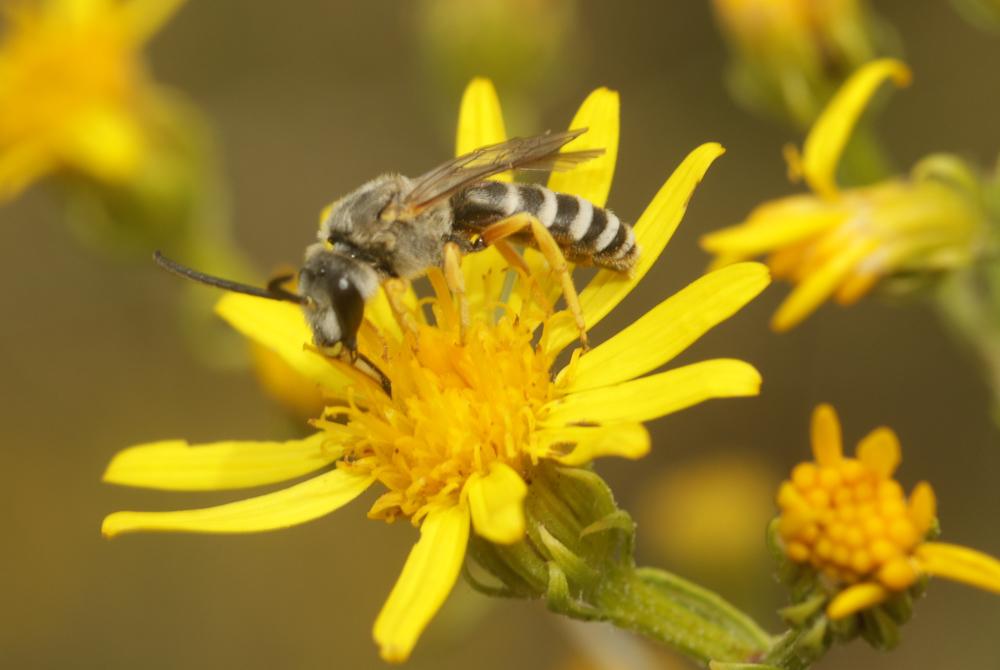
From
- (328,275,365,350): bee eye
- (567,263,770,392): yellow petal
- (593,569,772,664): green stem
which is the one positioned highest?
(328,275,365,350): bee eye

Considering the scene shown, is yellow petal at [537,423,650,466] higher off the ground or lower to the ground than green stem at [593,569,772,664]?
higher

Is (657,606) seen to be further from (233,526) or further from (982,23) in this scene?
(982,23)

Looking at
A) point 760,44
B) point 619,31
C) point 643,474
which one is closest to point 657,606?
point 760,44

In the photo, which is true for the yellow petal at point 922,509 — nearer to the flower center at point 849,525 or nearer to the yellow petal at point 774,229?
the flower center at point 849,525

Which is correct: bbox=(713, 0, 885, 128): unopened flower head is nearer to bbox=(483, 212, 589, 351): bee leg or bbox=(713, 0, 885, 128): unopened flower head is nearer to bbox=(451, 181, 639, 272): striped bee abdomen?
bbox=(451, 181, 639, 272): striped bee abdomen

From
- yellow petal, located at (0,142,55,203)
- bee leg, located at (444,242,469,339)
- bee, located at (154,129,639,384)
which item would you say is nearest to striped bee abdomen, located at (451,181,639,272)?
bee, located at (154,129,639,384)
